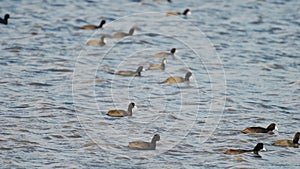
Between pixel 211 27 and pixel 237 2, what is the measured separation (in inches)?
162

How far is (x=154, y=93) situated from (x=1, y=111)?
3569 millimetres

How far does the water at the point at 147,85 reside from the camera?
15.0 meters

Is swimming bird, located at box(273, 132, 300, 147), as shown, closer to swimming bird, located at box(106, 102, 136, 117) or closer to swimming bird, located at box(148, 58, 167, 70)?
swimming bird, located at box(106, 102, 136, 117)

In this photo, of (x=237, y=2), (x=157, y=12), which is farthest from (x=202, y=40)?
(x=237, y=2)

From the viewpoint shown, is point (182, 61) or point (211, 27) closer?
point (182, 61)

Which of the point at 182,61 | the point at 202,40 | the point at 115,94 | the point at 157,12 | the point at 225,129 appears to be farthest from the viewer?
the point at 157,12

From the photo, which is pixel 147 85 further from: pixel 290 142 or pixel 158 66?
pixel 290 142

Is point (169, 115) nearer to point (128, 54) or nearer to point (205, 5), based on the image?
point (128, 54)

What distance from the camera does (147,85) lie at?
19719 mm

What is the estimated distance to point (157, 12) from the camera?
1109 inches

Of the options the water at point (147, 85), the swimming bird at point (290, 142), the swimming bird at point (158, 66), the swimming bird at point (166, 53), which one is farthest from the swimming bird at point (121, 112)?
the swimming bird at point (166, 53)

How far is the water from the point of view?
1500cm

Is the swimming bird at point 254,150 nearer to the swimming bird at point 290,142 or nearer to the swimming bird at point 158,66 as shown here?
the swimming bird at point 290,142

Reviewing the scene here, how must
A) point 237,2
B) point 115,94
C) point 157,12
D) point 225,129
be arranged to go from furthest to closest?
point 237,2
point 157,12
point 115,94
point 225,129
